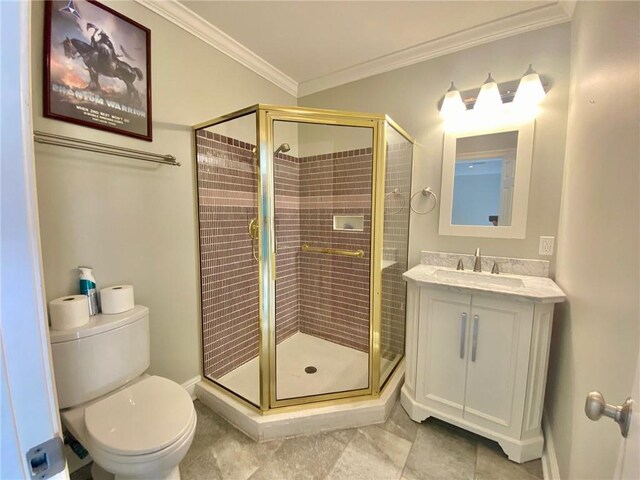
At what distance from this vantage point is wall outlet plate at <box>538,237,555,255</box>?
171cm

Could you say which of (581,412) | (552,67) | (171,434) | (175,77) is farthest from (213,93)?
(581,412)

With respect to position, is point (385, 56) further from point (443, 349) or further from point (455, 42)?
point (443, 349)

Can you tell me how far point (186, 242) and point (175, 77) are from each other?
105cm

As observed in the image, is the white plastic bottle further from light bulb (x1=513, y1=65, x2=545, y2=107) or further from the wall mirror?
light bulb (x1=513, y1=65, x2=545, y2=107)

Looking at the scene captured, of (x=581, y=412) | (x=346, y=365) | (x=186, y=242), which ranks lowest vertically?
(x=346, y=365)

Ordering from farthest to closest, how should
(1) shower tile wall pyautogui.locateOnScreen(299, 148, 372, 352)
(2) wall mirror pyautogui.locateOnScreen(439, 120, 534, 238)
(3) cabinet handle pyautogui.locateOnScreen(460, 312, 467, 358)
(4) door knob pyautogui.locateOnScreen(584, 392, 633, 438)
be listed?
(1) shower tile wall pyautogui.locateOnScreen(299, 148, 372, 352) < (2) wall mirror pyautogui.locateOnScreen(439, 120, 534, 238) < (3) cabinet handle pyautogui.locateOnScreen(460, 312, 467, 358) < (4) door knob pyautogui.locateOnScreen(584, 392, 633, 438)

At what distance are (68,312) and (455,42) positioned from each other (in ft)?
9.10

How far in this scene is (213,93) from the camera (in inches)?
76.5

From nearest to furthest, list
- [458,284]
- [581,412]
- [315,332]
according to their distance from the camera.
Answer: [581,412], [458,284], [315,332]

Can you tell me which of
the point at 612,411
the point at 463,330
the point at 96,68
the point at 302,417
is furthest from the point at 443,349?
the point at 96,68

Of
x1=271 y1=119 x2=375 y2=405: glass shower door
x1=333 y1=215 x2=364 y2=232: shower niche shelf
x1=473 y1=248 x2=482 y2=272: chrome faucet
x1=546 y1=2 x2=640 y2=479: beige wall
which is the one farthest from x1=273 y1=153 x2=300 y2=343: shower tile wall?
x1=546 y1=2 x2=640 y2=479: beige wall

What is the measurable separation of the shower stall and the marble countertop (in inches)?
10.7

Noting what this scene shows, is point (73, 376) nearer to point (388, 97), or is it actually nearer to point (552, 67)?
point (388, 97)

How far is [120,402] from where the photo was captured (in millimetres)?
1240
